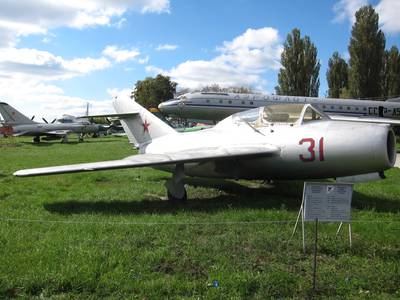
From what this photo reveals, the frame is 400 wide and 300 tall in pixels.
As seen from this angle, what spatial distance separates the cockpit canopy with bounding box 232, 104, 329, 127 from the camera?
8.17 meters

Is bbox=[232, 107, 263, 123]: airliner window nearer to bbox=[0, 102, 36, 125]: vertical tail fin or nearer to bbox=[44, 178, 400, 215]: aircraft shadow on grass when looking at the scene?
bbox=[44, 178, 400, 215]: aircraft shadow on grass

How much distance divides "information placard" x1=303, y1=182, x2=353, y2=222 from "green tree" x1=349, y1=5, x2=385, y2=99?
1499 inches

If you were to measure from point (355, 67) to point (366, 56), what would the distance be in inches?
56.3

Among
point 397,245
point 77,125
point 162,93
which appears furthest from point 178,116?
point 162,93

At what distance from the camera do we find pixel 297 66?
4388cm

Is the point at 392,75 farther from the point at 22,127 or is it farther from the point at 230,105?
the point at 22,127

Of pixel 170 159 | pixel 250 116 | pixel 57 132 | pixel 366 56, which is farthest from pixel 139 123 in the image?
pixel 366 56

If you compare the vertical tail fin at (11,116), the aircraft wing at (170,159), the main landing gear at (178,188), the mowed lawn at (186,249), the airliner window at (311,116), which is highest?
the vertical tail fin at (11,116)

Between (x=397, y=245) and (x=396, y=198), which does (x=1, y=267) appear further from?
(x=396, y=198)

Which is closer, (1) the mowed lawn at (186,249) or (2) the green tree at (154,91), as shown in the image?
(1) the mowed lawn at (186,249)

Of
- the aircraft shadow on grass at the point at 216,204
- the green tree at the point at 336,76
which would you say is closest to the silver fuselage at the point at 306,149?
the aircraft shadow on grass at the point at 216,204

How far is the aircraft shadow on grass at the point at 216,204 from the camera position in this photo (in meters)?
7.65

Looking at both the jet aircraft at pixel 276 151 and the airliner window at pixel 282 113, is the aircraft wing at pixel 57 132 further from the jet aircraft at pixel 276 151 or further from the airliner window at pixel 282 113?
the airliner window at pixel 282 113

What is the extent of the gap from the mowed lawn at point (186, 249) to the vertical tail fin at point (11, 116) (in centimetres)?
3277
